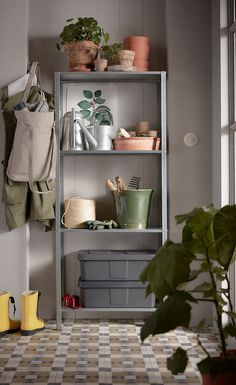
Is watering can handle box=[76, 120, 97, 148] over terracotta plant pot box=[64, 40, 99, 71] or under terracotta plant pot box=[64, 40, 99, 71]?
under

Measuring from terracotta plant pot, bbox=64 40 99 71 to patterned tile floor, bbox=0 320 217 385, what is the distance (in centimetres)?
177

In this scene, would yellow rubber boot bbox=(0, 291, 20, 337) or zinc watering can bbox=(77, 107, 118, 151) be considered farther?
zinc watering can bbox=(77, 107, 118, 151)

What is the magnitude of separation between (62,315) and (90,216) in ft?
2.51

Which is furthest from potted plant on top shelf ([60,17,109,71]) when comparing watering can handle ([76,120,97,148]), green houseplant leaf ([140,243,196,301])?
green houseplant leaf ([140,243,196,301])

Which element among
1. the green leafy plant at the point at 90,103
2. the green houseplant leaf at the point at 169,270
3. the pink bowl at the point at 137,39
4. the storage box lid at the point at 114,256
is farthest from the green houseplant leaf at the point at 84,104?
the green houseplant leaf at the point at 169,270

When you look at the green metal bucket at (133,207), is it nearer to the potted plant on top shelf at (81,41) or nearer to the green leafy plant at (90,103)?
the green leafy plant at (90,103)

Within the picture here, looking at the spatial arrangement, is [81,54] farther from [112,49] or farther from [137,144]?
[137,144]

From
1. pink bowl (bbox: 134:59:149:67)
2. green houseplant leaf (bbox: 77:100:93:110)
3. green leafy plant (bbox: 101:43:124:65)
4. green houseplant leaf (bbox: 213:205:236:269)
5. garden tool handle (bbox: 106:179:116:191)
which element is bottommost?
green houseplant leaf (bbox: 213:205:236:269)

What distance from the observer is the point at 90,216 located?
4.20 meters

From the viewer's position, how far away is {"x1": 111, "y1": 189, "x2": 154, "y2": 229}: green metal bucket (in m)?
4.04

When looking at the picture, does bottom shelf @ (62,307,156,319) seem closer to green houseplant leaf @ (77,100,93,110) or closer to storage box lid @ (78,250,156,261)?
storage box lid @ (78,250,156,261)

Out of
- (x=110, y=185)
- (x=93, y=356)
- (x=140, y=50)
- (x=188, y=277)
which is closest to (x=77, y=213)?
(x=110, y=185)

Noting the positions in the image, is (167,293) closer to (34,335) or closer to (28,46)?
(34,335)

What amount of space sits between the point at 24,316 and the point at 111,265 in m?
0.66
